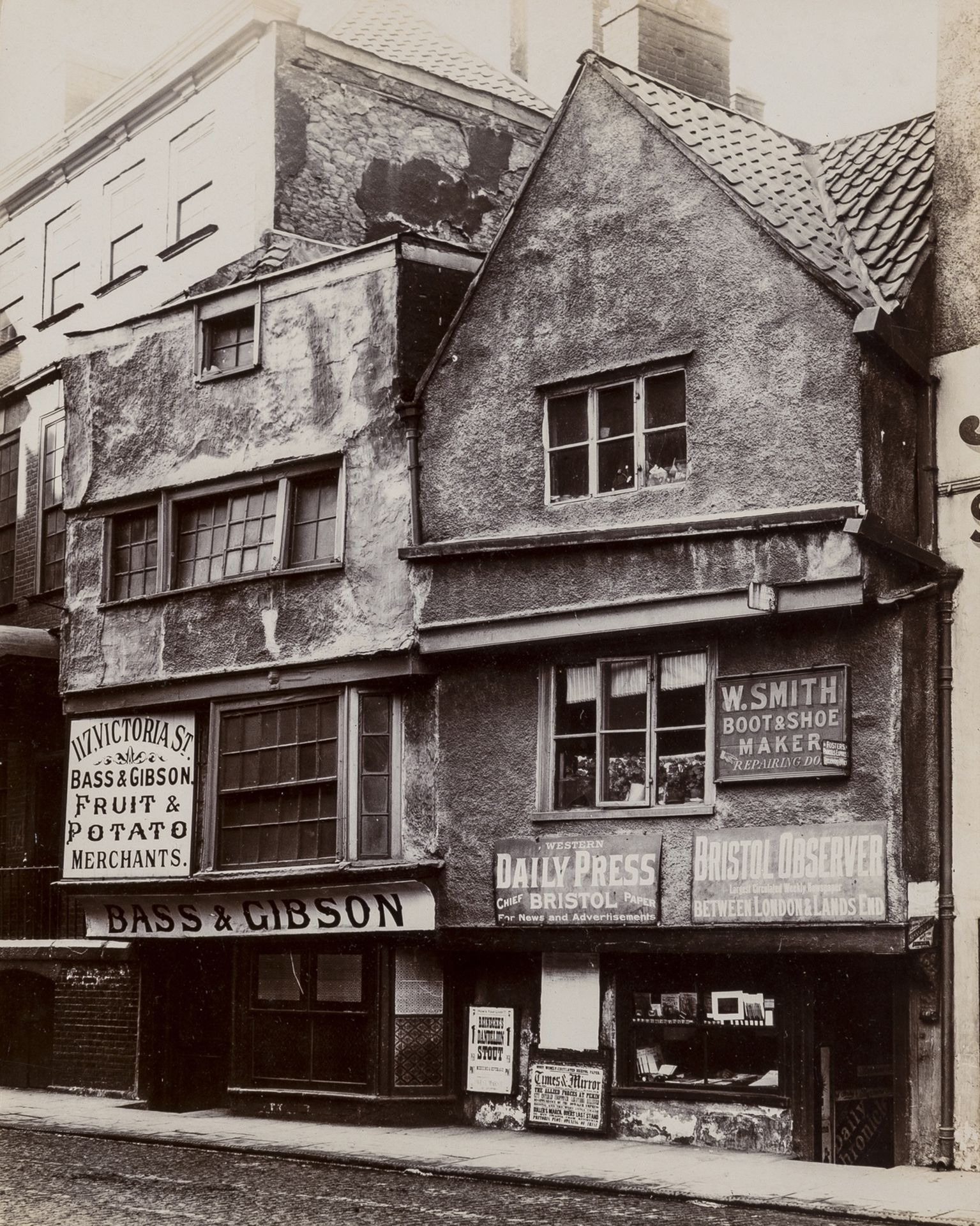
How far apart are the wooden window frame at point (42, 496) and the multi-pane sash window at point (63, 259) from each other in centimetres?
182

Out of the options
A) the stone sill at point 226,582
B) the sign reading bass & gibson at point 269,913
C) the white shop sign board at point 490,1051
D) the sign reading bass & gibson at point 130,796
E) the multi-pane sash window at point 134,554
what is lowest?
the white shop sign board at point 490,1051

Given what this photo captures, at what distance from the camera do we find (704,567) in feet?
52.2

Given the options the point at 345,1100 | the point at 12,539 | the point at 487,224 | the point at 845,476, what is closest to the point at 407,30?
the point at 487,224

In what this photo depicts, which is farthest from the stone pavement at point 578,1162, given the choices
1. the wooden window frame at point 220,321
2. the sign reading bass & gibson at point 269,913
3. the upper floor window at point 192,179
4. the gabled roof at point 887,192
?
the upper floor window at point 192,179

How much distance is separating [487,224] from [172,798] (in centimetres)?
919

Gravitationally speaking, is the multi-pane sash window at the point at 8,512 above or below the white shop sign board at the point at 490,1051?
above

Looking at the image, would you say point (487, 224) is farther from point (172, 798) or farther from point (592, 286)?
point (172, 798)

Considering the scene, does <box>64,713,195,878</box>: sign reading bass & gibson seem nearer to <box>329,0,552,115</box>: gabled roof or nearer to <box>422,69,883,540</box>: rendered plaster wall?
<box>422,69,883,540</box>: rendered plaster wall

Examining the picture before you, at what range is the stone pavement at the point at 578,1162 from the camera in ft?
43.1

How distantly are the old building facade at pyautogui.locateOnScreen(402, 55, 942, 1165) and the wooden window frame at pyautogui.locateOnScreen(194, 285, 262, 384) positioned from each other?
2.73 meters

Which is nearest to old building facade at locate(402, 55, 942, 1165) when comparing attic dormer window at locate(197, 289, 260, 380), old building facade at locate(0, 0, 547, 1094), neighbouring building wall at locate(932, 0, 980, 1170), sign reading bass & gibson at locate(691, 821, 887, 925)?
sign reading bass & gibson at locate(691, 821, 887, 925)

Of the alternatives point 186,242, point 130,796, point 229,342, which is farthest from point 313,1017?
point 186,242

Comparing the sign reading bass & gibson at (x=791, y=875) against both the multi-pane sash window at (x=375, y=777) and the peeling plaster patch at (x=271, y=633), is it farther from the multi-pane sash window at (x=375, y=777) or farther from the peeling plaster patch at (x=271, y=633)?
the peeling plaster patch at (x=271, y=633)

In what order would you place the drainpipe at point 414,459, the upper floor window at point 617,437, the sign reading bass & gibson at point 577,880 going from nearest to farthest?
the sign reading bass & gibson at point 577,880, the upper floor window at point 617,437, the drainpipe at point 414,459
